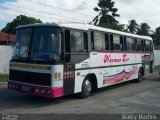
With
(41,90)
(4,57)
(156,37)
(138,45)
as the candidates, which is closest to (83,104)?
(41,90)

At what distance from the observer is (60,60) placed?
399 inches

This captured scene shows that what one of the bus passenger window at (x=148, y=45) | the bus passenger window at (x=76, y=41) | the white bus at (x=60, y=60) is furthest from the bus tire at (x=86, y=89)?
the bus passenger window at (x=148, y=45)

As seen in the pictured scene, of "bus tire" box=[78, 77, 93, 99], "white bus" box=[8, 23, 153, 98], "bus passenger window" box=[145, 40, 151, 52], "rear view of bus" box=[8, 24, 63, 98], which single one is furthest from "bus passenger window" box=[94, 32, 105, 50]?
"bus passenger window" box=[145, 40, 151, 52]

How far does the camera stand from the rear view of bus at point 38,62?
997cm

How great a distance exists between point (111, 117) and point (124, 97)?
3820 mm

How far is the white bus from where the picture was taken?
33.1 ft

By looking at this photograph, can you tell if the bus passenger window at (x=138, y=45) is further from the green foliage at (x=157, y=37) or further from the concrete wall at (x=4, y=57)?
the green foliage at (x=157, y=37)

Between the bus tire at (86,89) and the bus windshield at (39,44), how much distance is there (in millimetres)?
2217

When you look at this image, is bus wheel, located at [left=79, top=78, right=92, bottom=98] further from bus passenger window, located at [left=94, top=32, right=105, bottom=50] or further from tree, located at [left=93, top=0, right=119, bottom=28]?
tree, located at [left=93, top=0, right=119, bottom=28]

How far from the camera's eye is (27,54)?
10766 millimetres

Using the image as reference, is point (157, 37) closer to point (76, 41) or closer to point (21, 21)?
point (21, 21)

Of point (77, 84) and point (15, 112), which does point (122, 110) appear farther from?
point (15, 112)

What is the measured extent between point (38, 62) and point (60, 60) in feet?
2.66

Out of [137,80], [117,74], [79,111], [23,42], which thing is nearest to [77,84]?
[79,111]
